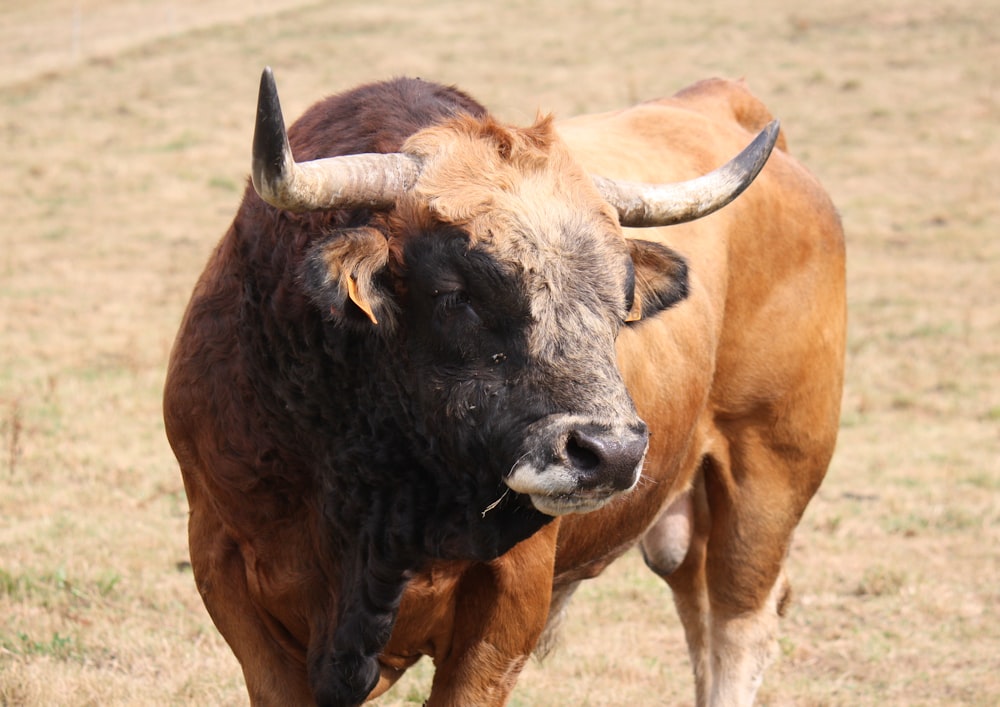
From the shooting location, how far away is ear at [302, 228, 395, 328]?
336 cm

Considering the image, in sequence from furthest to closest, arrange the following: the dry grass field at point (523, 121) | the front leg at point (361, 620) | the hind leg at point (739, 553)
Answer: the dry grass field at point (523, 121), the hind leg at point (739, 553), the front leg at point (361, 620)

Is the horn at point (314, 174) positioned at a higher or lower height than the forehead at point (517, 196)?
higher

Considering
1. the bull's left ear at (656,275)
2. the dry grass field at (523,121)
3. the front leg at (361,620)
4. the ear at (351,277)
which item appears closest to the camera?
the ear at (351,277)

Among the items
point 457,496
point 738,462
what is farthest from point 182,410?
point 738,462

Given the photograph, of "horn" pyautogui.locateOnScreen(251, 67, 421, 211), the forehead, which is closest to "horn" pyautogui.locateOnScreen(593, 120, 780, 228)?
the forehead

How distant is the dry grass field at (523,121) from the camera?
19.6 ft

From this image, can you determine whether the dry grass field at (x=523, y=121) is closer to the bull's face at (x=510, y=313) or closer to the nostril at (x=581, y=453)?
the bull's face at (x=510, y=313)

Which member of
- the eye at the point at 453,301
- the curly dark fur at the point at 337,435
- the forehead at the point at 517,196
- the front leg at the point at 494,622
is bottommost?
the front leg at the point at 494,622

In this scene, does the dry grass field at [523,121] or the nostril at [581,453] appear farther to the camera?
the dry grass field at [523,121]

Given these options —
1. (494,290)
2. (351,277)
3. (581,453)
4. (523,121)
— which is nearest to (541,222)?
(494,290)

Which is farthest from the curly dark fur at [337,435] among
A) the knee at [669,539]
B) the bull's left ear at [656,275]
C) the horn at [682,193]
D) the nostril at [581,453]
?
the knee at [669,539]

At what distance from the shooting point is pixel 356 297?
11.2ft

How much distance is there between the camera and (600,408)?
129 inches

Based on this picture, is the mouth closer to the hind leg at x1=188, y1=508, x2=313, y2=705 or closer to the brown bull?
the brown bull
